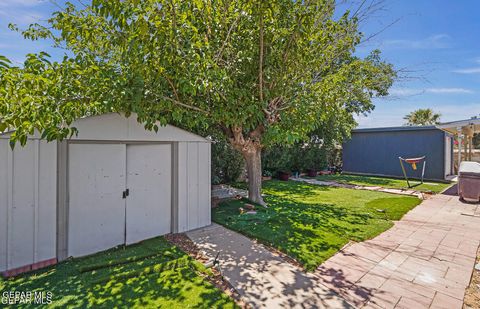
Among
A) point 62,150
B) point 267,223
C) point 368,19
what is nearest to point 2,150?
point 62,150

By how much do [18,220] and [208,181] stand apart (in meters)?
3.29

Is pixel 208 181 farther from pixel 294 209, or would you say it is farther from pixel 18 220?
pixel 18 220

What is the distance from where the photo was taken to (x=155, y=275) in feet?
11.4

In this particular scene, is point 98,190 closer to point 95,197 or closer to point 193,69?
point 95,197

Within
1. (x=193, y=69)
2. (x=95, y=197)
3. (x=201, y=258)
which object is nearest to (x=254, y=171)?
(x=201, y=258)

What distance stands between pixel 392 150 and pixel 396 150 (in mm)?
204

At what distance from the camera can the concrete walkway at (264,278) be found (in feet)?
9.52

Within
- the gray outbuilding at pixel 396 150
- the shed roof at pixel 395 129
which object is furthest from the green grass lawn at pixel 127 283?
the gray outbuilding at pixel 396 150

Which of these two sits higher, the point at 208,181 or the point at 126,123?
the point at 126,123

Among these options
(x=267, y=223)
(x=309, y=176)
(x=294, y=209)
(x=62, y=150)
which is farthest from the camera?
(x=309, y=176)

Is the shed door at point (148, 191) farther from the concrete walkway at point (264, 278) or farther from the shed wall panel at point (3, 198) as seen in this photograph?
the shed wall panel at point (3, 198)

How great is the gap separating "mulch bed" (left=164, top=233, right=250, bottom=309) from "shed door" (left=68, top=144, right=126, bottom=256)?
991mm

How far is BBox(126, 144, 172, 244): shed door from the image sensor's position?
4.69 m

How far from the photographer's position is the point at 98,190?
426 cm
